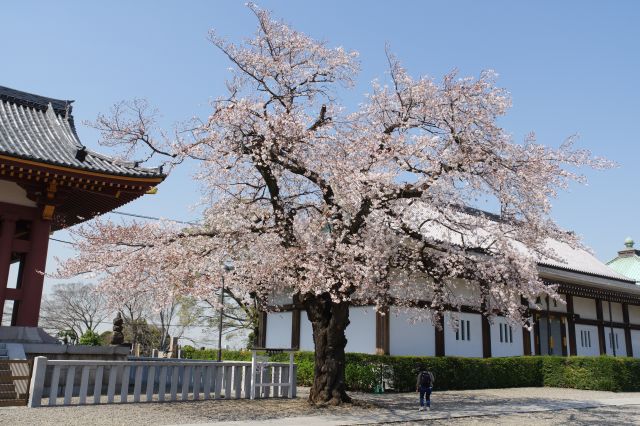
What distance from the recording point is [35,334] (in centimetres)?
1409

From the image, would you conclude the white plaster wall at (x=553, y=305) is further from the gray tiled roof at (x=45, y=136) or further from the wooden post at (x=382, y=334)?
the gray tiled roof at (x=45, y=136)

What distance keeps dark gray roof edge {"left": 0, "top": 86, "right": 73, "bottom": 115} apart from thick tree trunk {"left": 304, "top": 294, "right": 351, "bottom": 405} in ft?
40.1

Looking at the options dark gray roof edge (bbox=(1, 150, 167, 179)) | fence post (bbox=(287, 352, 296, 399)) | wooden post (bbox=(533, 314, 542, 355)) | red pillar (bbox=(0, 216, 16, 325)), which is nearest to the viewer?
dark gray roof edge (bbox=(1, 150, 167, 179))

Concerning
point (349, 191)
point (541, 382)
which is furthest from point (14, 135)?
point (541, 382)

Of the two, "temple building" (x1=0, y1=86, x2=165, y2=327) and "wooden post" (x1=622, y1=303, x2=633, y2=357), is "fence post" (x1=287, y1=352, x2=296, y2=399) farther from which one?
"wooden post" (x1=622, y1=303, x2=633, y2=357)

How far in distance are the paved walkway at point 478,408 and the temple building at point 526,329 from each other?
8.70 feet

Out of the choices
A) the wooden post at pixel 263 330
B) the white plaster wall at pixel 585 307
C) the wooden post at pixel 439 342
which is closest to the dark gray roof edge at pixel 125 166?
the wooden post at pixel 439 342

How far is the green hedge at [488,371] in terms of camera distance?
18.6m

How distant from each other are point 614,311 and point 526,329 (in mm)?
8731

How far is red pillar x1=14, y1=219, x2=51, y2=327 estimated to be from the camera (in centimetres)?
1421

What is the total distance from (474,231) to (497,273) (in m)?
1.52

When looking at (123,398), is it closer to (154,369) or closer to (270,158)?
(154,369)

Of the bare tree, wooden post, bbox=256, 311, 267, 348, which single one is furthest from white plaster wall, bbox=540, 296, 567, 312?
the bare tree

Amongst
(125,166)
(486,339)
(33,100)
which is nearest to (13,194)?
(125,166)
